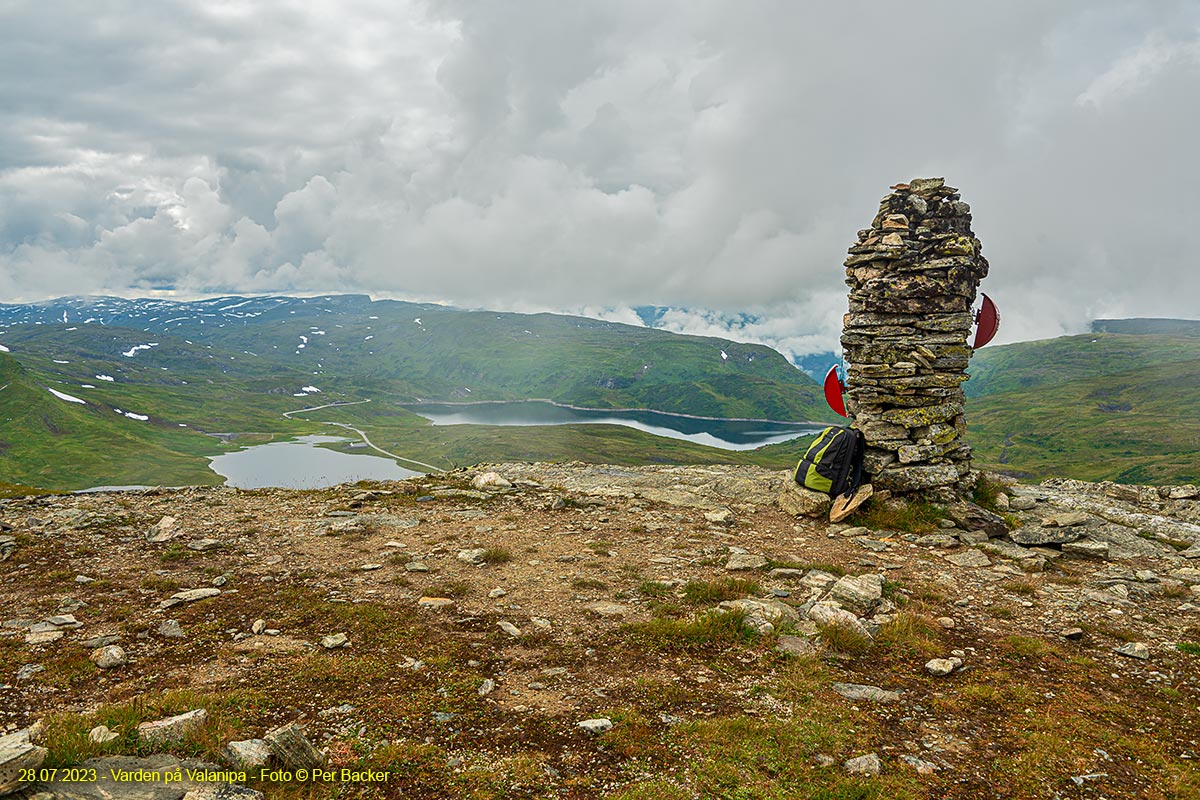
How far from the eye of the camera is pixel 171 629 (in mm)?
9586

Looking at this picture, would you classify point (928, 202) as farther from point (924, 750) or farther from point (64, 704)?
point (64, 704)

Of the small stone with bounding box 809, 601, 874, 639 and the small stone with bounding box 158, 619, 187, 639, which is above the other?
the small stone with bounding box 809, 601, 874, 639

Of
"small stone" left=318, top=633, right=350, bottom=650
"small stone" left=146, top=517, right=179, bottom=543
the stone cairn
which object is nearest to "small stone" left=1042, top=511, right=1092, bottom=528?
the stone cairn

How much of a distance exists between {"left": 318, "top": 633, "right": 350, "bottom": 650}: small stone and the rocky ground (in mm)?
63

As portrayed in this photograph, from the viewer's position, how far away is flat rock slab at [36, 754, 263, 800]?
4910mm

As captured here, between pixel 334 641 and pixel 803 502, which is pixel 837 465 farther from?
pixel 334 641

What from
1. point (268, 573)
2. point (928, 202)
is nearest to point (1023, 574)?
point (928, 202)

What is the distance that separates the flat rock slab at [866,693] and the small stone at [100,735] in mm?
9223

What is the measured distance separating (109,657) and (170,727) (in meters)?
3.34

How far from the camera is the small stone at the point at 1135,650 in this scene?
909 cm

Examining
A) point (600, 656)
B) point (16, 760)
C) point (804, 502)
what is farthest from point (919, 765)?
point (804, 502)

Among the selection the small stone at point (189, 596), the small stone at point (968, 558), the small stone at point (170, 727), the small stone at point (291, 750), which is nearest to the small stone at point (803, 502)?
the small stone at point (968, 558)

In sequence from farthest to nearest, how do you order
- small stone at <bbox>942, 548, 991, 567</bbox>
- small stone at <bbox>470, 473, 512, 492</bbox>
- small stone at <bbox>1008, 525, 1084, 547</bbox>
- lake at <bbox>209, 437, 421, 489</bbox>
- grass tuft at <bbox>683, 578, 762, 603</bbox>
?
lake at <bbox>209, 437, 421, 489</bbox>, small stone at <bbox>470, 473, 512, 492</bbox>, small stone at <bbox>1008, 525, 1084, 547</bbox>, small stone at <bbox>942, 548, 991, 567</bbox>, grass tuft at <bbox>683, 578, 762, 603</bbox>

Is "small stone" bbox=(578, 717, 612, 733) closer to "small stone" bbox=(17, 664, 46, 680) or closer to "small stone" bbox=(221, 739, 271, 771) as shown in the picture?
"small stone" bbox=(221, 739, 271, 771)
